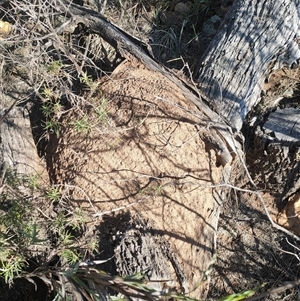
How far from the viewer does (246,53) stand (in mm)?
3191

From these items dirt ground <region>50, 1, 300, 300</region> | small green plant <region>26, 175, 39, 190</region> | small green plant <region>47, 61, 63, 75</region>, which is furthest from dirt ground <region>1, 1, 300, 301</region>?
small green plant <region>47, 61, 63, 75</region>

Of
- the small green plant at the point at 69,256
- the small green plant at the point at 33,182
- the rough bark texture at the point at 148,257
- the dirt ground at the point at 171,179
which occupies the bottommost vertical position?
the small green plant at the point at 69,256

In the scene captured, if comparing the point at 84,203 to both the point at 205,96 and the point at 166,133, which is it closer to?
the point at 166,133

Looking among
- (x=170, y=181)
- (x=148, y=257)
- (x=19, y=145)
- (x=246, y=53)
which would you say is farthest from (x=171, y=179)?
(x=246, y=53)

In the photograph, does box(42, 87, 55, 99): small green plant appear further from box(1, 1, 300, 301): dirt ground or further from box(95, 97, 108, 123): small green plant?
box(95, 97, 108, 123): small green plant

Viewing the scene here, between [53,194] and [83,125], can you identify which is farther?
[83,125]

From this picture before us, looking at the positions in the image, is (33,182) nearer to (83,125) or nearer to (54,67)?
(83,125)

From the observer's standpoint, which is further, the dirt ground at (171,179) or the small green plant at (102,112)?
the small green plant at (102,112)

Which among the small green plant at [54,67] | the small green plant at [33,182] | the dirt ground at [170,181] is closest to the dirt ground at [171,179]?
the dirt ground at [170,181]

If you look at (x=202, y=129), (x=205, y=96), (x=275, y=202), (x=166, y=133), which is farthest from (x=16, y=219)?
(x=275, y=202)

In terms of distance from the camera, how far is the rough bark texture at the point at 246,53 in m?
3.13

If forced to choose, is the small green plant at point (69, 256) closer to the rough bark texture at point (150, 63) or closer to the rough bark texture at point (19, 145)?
the rough bark texture at point (19, 145)

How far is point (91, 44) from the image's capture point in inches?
144

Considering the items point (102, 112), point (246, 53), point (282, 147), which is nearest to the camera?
point (102, 112)
